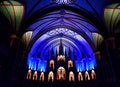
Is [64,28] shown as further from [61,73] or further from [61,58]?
[61,73]

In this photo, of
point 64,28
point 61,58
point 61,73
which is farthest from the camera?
point 64,28

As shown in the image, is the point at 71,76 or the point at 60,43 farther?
the point at 60,43

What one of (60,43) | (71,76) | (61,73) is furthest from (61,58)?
(60,43)

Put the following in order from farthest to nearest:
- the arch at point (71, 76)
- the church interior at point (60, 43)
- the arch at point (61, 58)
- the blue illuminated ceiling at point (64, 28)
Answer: the arch at point (61, 58) → the arch at point (71, 76) → the blue illuminated ceiling at point (64, 28) → the church interior at point (60, 43)

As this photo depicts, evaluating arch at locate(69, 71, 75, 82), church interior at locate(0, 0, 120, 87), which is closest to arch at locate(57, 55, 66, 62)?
church interior at locate(0, 0, 120, 87)

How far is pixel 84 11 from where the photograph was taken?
2073 cm

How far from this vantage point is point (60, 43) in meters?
28.5

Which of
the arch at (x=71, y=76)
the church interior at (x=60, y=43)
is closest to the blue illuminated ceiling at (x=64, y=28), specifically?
the church interior at (x=60, y=43)

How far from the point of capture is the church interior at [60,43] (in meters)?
17.8

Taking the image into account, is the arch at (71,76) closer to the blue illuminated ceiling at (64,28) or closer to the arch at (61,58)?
the blue illuminated ceiling at (64,28)

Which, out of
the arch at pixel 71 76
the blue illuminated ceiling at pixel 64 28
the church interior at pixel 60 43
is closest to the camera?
the church interior at pixel 60 43

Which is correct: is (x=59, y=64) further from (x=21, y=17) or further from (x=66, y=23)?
(x=21, y=17)

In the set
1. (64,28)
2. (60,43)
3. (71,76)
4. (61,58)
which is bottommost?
(71,76)

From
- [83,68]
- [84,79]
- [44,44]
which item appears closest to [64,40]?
[44,44]
